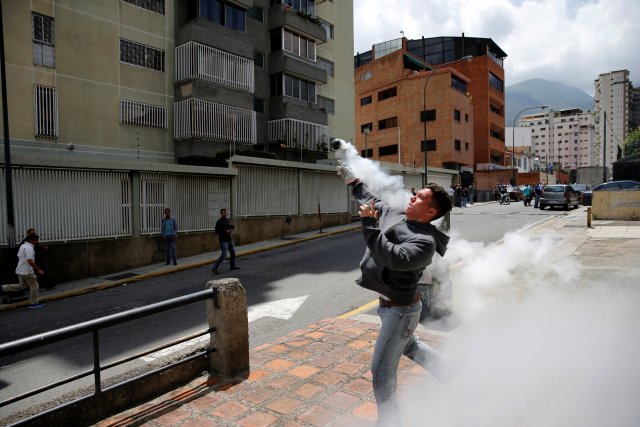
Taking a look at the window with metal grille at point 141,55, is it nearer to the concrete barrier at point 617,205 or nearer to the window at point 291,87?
the window at point 291,87

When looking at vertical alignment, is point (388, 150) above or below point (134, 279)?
above

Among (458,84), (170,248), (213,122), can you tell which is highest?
(458,84)

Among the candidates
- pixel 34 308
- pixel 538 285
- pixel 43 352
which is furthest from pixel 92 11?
pixel 538 285

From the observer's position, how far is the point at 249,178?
59.7 feet

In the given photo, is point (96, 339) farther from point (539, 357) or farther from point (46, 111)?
point (46, 111)

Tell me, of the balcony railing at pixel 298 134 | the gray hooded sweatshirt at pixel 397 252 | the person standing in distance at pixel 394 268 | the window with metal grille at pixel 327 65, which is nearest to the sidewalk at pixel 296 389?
the person standing in distance at pixel 394 268

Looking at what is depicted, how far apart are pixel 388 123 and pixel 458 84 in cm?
866

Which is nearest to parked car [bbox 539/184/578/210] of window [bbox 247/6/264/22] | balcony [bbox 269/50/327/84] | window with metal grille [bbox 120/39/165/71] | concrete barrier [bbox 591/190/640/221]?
concrete barrier [bbox 591/190/640/221]

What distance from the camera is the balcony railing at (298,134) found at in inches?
947

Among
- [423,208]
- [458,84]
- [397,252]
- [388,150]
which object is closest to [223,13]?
[423,208]

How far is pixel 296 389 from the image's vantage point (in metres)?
3.95

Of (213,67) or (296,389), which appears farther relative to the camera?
(213,67)

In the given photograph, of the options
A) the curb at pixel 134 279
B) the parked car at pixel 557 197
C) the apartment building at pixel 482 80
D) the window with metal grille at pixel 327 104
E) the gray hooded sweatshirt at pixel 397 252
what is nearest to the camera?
the gray hooded sweatshirt at pixel 397 252

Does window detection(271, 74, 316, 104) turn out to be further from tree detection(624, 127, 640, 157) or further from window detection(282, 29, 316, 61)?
tree detection(624, 127, 640, 157)
